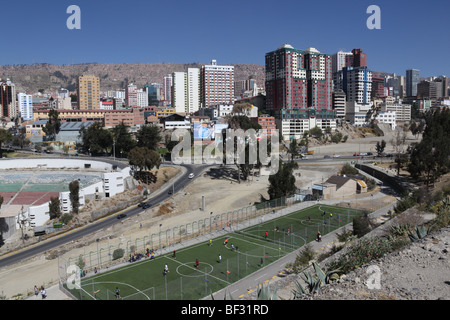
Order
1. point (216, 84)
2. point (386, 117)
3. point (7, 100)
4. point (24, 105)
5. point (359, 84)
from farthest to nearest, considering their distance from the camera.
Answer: point (24, 105) → point (7, 100) → point (216, 84) → point (359, 84) → point (386, 117)

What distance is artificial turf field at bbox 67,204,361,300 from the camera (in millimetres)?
20450

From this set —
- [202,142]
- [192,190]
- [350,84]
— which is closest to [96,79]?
[202,142]

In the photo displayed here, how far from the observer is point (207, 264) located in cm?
2469

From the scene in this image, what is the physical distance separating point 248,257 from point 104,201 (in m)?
25.1

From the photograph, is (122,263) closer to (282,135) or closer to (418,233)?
(418,233)

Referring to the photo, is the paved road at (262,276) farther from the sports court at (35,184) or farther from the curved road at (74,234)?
the sports court at (35,184)

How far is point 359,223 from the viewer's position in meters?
27.2

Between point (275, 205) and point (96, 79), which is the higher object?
point (96, 79)

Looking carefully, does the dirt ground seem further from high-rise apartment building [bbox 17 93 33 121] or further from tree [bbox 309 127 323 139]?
high-rise apartment building [bbox 17 93 33 121]

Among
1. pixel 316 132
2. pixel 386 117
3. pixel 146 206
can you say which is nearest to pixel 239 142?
pixel 146 206

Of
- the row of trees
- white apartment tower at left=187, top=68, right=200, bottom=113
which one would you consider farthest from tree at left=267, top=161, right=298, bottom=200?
white apartment tower at left=187, top=68, right=200, bottom=113

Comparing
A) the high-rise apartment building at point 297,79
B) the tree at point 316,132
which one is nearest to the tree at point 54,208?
the high-rise apartment building at point 297,79

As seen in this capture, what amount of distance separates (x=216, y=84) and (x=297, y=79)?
43.6m

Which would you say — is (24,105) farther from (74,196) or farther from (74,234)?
(74,234)
